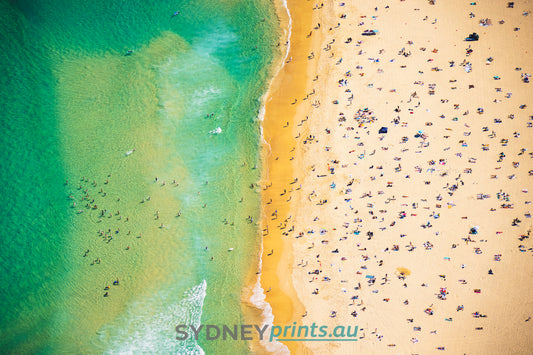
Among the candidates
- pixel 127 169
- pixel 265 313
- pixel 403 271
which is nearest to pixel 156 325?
pixel 265 313

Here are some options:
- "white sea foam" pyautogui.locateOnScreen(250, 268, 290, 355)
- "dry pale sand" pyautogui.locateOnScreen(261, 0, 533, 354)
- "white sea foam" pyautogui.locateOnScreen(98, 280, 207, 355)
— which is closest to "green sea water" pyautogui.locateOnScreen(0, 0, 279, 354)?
"white sea foam" pyautogui.locateOnScreen(98, 280, 207, 355)

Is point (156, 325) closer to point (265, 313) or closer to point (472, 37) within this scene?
point (265, 313)

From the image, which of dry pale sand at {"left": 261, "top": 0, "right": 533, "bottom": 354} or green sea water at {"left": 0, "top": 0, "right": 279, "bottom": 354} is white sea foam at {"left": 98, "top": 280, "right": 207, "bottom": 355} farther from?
dry pale sand at {"left": 261, "top": 0, "right": 533, "bottom": 354}

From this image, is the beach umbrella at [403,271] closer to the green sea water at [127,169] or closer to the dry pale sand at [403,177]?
the dry pale sand at [403,177]

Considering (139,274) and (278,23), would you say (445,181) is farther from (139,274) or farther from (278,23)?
(139,274)

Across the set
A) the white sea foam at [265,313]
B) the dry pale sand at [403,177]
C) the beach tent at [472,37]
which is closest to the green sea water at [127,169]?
the white sea foam at [265,313]

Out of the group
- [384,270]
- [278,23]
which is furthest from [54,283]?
[278,23]
